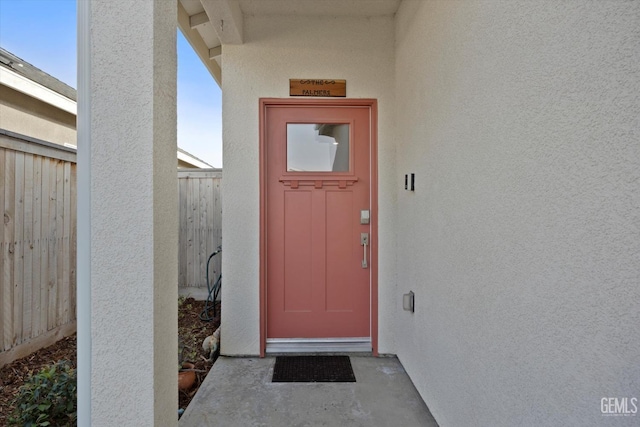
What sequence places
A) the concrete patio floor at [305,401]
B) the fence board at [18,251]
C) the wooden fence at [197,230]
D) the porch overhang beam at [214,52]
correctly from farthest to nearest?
the wooden fence at [197,230]
the porch overhang beam at [214,52]
the fence board at [18,251]
the concrete patio floor at [305,401]

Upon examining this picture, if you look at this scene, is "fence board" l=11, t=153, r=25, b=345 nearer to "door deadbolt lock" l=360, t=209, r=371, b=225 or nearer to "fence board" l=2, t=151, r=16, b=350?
"fence board" l=2, t=151, r=16, b=350

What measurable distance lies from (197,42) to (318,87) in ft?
5.33

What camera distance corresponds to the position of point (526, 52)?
112 cm

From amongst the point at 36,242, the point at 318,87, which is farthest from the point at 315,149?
the point at 36,242

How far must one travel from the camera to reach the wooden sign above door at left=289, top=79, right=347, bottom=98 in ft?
9.51

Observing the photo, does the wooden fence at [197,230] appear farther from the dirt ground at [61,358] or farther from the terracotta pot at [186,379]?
the terracotta pot at [186,379]

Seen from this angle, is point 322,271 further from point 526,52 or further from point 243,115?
point 526,52

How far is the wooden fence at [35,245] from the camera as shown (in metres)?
2.26

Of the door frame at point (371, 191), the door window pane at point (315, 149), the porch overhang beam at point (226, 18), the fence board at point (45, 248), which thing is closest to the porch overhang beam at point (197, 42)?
the porch overhang beam at point (226, 18)

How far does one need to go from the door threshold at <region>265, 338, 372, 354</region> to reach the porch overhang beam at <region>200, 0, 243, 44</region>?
277 cm

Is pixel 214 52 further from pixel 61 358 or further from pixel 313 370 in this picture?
pixel 313 370

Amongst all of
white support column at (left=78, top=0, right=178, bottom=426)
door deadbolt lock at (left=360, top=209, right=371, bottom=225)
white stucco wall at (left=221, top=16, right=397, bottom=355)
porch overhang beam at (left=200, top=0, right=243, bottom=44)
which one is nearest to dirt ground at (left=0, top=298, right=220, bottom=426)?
white stucco wall at (left=221, top=16, right=397, bottom=355)

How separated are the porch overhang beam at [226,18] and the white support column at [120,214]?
145 cm

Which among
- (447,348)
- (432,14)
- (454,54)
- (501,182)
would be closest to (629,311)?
(501,182)
